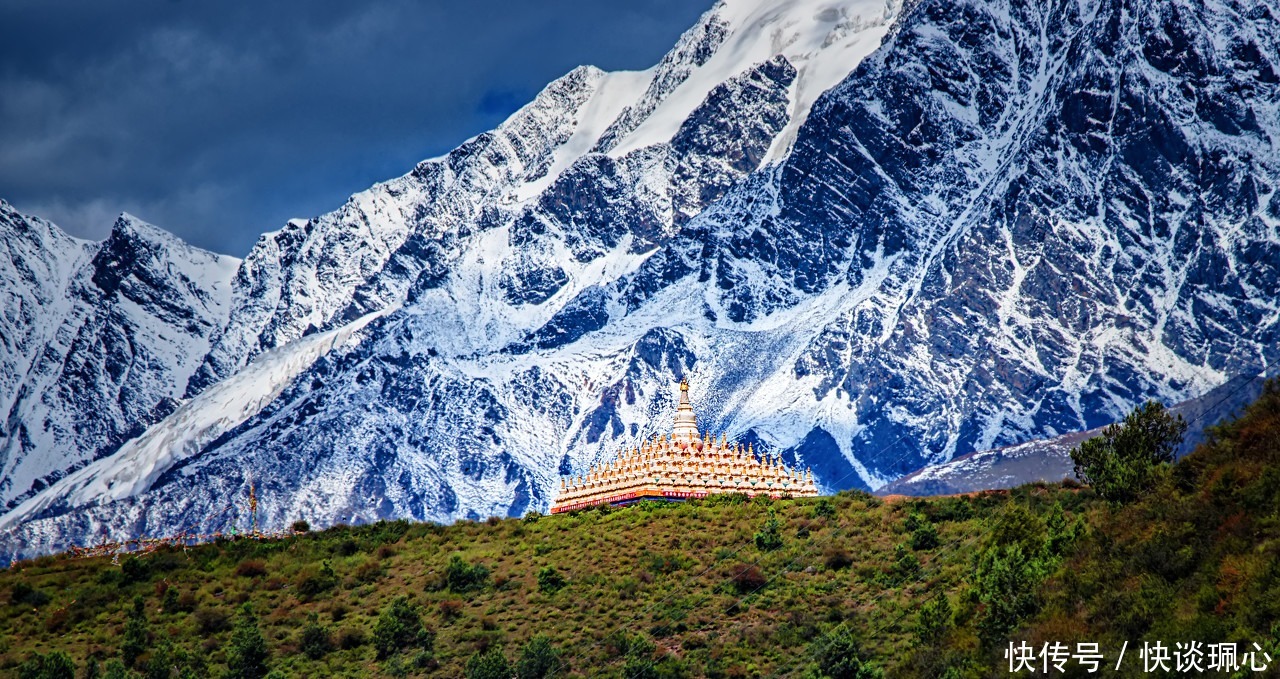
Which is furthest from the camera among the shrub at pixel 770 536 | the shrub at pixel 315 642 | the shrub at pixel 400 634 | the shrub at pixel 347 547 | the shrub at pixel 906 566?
the shrub at pixel 347 547

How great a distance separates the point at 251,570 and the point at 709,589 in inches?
1229

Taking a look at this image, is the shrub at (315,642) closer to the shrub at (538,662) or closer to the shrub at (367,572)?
the shrub at (367,572)

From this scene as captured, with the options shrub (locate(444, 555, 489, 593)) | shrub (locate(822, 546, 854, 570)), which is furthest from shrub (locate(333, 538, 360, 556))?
shrub (locate(822, 546, 854, 570))

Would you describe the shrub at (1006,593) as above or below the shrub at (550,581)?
below

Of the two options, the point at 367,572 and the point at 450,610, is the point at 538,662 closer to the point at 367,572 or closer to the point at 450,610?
the point at 450,610

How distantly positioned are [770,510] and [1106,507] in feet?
122

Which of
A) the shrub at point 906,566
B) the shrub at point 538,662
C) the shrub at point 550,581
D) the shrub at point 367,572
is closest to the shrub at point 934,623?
the shrub at point 906,566

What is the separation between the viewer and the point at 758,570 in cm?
11062

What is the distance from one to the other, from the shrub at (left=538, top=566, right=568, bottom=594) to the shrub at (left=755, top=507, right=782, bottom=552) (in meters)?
11.1

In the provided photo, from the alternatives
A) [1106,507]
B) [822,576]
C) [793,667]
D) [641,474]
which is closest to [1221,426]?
[1106,507]

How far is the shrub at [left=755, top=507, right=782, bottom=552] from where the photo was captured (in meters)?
115

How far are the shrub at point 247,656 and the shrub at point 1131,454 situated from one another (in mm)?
42451

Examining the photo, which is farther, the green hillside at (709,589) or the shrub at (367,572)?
the shrub at (367,572)

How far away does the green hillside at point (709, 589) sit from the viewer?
239 ft
